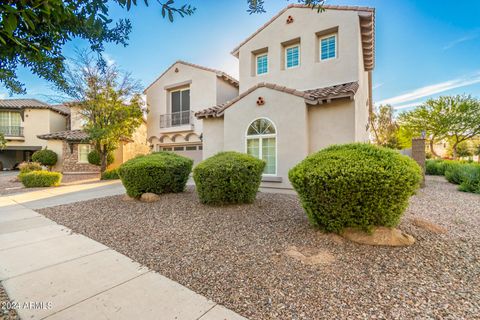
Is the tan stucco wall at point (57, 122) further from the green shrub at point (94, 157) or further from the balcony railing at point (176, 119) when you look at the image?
the balcony railing at point (176, 119)

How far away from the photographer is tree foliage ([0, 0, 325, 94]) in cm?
163

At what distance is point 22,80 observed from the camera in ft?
10.2

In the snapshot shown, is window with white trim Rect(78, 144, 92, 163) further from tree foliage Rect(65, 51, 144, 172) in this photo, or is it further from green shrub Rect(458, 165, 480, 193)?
green shrub Rect(458, 165, 480, 193)

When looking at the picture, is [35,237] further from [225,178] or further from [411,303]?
[411,303]

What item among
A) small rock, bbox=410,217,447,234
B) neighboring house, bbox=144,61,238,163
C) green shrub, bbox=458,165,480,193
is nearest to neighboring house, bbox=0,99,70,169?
neighboring house, bbox=144,61,238,163

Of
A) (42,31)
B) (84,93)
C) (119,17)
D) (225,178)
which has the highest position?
(84,93)

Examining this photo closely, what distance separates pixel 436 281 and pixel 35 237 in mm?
7754

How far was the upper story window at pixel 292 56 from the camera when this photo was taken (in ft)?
39.9

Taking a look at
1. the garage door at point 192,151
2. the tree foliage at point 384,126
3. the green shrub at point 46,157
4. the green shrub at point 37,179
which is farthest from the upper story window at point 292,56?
the green shrub at point 46,157

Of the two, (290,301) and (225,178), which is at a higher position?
(225,178)

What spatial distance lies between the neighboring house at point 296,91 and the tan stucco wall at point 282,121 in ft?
0.13

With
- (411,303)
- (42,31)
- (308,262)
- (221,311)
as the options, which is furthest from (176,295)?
(42,31)

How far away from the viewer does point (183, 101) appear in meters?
17.5

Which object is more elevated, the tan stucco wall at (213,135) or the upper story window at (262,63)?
the upper story window at (262,63)
